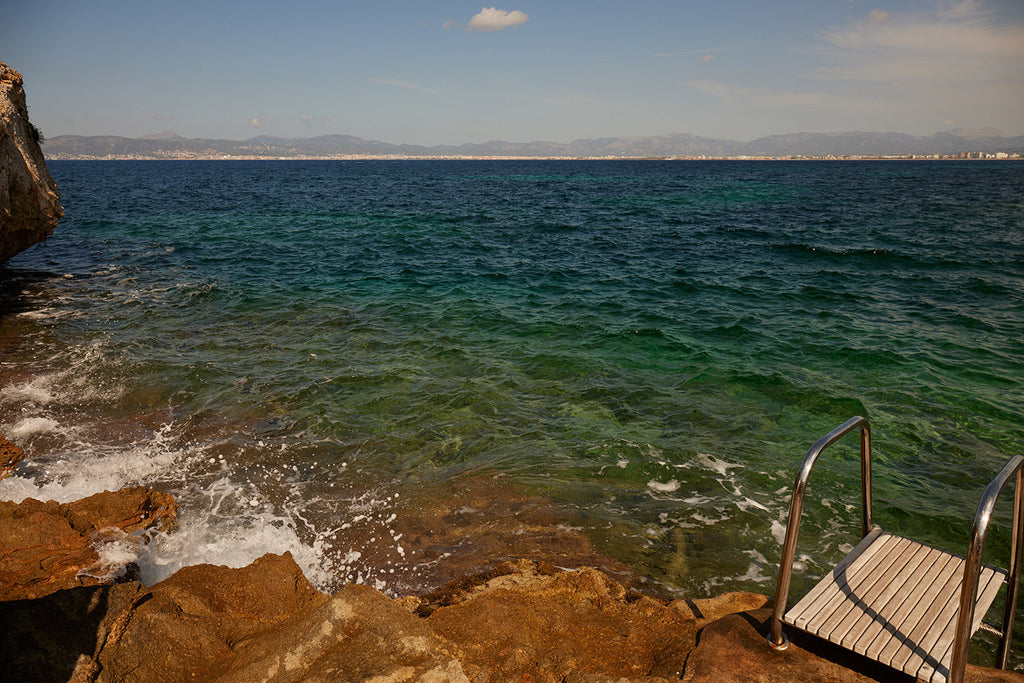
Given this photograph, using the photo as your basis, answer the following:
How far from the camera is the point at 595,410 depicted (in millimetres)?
9750

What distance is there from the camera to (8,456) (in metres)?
7.61

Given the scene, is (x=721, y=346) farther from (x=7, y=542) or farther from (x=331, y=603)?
(x=7, y=542)

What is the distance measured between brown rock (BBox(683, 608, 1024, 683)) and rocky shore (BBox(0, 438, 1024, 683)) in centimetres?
1

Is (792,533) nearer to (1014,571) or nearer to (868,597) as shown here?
(868,597)

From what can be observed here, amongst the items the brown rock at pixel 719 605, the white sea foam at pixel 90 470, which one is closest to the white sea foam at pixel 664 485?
the brown rock at pixel 719 605

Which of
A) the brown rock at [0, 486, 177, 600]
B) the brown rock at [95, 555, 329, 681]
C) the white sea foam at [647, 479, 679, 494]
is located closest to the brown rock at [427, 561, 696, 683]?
the brown rock at [95, 555, 329, 681]

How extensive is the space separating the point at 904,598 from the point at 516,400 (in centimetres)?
680

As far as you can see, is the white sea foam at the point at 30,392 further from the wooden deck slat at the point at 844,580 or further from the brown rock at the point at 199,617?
the wooden deck slat at the point at 844,580

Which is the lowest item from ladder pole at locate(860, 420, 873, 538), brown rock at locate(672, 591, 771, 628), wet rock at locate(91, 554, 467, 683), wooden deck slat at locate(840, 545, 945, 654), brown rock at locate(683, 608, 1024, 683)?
brown rock at locate(672, 591, 771, 628)

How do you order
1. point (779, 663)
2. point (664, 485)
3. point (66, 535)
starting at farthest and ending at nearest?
point (664, 485), point (66, 535), point (779, 663)

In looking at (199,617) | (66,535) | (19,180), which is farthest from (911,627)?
(19,180)

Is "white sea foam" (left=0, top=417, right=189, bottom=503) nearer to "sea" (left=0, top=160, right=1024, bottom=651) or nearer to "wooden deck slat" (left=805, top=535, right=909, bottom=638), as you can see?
"sea" (left=0, top=160, right=1024, bottom=651)

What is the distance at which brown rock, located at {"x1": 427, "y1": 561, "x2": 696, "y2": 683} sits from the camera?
3992mm

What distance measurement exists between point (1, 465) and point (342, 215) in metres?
32.1
